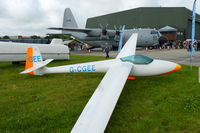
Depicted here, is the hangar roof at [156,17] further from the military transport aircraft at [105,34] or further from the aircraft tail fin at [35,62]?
the aircraft tail fin at [35,62]

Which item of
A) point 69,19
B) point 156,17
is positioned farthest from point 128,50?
point 156,17

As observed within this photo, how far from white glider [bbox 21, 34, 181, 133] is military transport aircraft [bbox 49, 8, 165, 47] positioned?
1848 centimetres

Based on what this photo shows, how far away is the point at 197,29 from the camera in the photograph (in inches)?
2660

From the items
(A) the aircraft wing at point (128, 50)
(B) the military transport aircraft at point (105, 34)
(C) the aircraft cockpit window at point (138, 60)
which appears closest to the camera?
(C) the aircraft cockpit window at point (138, 60)

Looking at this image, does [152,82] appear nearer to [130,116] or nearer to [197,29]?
[130,116]

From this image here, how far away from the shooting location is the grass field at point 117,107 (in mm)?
3840

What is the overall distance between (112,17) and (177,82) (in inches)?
2428

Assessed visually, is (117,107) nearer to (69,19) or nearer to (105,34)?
(105,34)

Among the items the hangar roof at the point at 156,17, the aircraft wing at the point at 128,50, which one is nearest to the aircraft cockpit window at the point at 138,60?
the aircraft wing at the point at 128,50

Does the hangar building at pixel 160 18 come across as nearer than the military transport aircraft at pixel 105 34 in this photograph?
No

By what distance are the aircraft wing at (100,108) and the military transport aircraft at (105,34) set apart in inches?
976

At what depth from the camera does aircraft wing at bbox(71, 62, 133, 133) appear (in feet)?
9.27

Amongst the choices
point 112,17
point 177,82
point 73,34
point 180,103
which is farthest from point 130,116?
point 112,17

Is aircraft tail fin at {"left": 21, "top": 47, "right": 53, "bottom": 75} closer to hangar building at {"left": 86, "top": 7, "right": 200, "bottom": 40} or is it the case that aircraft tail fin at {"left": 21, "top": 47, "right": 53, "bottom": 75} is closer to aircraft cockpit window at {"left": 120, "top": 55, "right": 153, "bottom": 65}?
aircraft cockpit window at {"left": 120, "top": 55, "right": 153, "bottom": 65}
